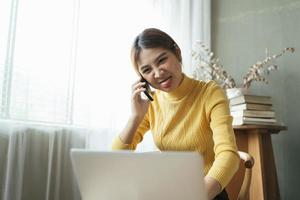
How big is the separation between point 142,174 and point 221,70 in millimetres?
1415

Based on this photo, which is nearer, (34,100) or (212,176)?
(212,176)

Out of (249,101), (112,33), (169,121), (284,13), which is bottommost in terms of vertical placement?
(169,121)

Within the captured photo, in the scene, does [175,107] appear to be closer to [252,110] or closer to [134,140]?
[134,140]

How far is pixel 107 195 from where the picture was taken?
2.02 feet

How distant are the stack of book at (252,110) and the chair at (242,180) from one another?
1.66ft

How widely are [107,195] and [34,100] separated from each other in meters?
0.81

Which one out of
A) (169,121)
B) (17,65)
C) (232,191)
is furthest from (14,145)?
(232,191)

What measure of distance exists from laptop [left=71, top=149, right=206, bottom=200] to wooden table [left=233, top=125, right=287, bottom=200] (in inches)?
44.3

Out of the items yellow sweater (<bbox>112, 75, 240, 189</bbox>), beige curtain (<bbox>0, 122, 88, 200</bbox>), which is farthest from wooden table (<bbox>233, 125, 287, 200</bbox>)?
beige curtain (<bbox>0, 122, 88, 200</bbox>)

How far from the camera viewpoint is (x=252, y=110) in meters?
1.65

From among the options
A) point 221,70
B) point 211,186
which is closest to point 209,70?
point 221,70

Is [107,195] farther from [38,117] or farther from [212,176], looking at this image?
[38,117]

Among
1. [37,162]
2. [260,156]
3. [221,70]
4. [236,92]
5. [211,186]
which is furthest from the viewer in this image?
[221,70]

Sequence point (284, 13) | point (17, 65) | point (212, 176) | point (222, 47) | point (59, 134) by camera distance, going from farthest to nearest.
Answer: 1. point (222, 47)
2. point (284, 13)
3. point (59, 134)
4. point (17, 65)
5. point (212, 176)
